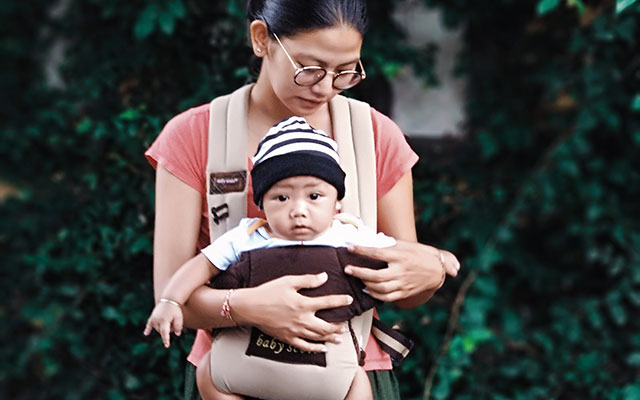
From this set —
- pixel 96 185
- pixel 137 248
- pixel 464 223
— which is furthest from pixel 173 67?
pixel 464 223

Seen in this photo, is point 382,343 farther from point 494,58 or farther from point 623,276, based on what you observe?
point 494,58

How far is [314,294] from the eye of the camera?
1.89 meters

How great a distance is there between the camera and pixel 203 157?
6.79 ft

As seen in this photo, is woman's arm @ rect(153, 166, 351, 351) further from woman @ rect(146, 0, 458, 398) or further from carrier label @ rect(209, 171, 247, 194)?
carrier label @ rect(209, 171, 247, 194)

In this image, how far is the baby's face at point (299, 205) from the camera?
6.00ft

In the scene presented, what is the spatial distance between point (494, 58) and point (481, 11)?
314 millimetres

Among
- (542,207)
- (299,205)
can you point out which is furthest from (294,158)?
(542,207)

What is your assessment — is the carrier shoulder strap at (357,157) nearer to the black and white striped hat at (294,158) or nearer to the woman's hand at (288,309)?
the black and white striped hat at (294,158)

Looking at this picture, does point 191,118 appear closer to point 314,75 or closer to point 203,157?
point 203,157

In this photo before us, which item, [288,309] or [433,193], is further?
[433,193]

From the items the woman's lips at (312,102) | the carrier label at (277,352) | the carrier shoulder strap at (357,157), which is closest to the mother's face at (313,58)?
the woman's lips at (312,102)

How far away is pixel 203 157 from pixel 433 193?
1712mm

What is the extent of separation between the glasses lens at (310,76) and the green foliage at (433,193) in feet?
3.64

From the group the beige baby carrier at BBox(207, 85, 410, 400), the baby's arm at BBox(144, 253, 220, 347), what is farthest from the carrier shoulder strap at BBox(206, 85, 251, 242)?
the baby's arm at BBox(144, 253, 220, 347)
